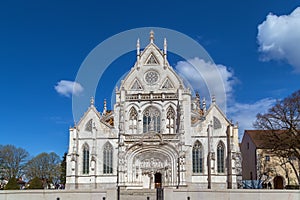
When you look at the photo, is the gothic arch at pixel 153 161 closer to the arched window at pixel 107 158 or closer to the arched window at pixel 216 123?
the arched window at pixel 107 158

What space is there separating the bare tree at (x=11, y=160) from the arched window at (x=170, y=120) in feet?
94.6

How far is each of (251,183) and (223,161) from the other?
5080 mm

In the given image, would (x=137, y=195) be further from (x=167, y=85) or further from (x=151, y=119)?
(x=167, y=85)

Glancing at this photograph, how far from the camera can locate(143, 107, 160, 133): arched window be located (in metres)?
47.4

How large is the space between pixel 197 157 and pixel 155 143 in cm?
587

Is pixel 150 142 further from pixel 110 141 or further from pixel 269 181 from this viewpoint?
pixel 269 181

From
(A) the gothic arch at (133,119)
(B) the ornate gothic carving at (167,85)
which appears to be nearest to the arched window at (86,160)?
(A) the gothic arch at (133,119)

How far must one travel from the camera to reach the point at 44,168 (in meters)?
64.1

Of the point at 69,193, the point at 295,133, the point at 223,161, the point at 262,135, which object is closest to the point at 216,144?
the point at 223,161

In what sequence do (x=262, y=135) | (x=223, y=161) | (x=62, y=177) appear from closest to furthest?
(x=262, y=135), (x=223, y=161), (x=62, y=177)

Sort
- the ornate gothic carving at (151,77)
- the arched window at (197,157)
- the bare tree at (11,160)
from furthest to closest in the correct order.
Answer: the bare tree at (11,160) < the ornate gothic carving at (151,77) < the arched window at (197,157)

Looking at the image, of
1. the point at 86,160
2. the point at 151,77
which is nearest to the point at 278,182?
the point at 151,77

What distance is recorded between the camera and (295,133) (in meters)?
39.7

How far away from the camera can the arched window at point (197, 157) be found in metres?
46.1
